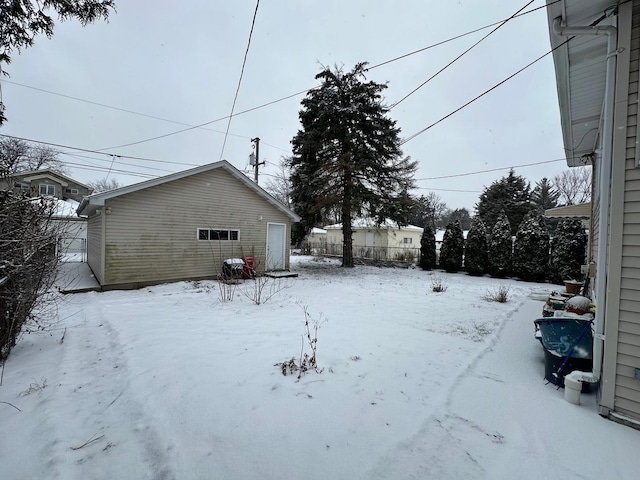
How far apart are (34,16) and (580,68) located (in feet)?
25.3

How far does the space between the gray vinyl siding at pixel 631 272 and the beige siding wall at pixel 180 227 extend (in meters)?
9.90

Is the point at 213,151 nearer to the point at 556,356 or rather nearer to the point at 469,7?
the point at 469,7

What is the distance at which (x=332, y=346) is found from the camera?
159 inches

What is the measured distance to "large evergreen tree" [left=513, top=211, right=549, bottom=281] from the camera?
38.3 ft

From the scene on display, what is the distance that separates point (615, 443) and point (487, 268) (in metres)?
12.4

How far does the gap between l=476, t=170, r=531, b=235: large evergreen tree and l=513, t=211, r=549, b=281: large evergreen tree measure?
14817 millimetres

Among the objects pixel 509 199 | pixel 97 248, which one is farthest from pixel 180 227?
pixel 509 199

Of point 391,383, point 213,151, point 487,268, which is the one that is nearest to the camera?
point 391,383

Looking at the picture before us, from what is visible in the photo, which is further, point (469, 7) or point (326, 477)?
point (469, 7)

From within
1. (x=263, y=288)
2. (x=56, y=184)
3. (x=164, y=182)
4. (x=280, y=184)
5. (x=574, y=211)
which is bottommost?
(x=263, y=288)

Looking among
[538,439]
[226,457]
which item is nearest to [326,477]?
[226,457]

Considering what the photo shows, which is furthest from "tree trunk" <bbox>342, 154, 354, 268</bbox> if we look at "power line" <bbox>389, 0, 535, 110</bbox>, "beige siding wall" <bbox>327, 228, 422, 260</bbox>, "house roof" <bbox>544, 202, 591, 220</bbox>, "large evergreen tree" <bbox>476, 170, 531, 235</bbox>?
"large evergreen tree" <bbox>476, 170, 531, 235</bbox>

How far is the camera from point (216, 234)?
10.4 m

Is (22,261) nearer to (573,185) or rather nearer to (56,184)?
(56,184)
